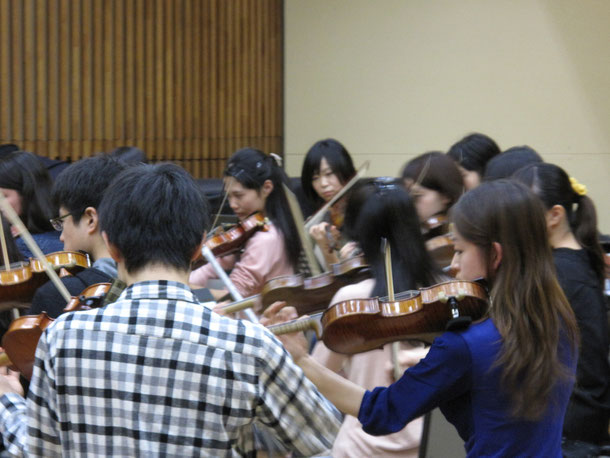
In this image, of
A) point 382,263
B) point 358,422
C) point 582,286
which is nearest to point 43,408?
point 358,422

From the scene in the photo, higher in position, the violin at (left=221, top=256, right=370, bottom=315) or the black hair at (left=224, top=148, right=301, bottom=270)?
the black hair at (left=224, top=148, right=301, bottom=270)

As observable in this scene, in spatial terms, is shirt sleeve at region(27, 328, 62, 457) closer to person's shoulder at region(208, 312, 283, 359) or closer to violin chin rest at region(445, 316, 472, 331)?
person's shoulder at region(208, 312, 283, 359)

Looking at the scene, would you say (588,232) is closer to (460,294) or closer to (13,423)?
(460,294)

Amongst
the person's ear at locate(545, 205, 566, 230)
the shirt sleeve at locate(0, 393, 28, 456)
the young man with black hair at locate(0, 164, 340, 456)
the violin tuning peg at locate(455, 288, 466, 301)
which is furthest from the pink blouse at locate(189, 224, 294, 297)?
the young man with black hair at locate(0, 164, 340, 456)

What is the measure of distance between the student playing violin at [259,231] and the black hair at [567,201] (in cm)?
118

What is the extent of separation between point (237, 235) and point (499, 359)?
2.17 meters

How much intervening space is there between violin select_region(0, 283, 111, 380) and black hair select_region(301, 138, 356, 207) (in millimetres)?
2373

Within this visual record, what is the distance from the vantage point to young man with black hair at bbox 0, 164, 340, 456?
1.20 meters

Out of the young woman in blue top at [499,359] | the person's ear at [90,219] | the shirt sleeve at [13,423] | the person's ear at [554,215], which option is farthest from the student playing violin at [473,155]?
the shirt sleeve at [13,423]

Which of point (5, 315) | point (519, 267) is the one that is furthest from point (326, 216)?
point (519, 267)

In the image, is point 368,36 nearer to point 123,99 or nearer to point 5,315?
point 123,99

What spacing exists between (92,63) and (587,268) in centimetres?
426

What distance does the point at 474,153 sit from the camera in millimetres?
3939

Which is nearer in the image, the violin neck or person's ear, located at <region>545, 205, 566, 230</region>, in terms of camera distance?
the violin neck
